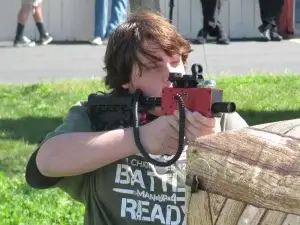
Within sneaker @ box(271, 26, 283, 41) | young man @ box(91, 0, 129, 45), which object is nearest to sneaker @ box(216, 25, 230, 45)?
sneaker @ box(271, 26, 283, 41)

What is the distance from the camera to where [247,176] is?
1.66 meters

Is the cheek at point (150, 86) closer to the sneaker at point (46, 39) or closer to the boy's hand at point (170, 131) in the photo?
the boy's hand at point (170, 131)

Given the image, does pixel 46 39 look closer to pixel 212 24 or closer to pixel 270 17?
pixel 212 24

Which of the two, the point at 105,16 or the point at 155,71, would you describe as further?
the point at 105,16

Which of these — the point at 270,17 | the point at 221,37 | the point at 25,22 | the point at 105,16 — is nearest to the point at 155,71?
the point at 25,22

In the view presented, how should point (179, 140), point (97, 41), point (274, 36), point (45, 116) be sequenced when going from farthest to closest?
point (274, 36) < point (97, 41) < point (45, 116) < point (179, 140)

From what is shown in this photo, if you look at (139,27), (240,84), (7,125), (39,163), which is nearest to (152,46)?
(139,27)

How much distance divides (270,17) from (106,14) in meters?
2.61

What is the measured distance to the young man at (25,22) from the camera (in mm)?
13375

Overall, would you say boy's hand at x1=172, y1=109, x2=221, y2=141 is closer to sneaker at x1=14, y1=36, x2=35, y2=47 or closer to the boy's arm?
the boy's arm

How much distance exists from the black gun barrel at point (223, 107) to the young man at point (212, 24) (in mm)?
11454

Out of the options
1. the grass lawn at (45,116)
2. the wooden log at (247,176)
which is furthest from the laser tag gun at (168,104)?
the grass lawn at (45,116)

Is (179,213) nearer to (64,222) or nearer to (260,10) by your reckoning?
(64,222)

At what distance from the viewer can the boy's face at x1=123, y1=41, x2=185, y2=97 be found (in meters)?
2.58
